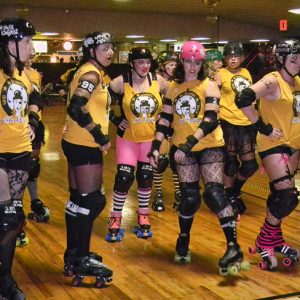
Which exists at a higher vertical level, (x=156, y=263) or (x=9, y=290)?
(x=9, y=290)

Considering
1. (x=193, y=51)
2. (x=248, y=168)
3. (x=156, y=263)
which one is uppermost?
(x=193, y=51)

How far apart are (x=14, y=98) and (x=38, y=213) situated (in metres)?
2.17

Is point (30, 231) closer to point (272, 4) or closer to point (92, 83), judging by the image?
point (92, 83)

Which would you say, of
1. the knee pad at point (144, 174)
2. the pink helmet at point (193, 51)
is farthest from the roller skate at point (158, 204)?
the pink helmet at point (193, 51)

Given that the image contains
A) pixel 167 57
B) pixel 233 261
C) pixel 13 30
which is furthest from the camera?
pixel 167 57

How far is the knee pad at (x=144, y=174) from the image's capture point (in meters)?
4.50

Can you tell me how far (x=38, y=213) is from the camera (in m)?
4.96

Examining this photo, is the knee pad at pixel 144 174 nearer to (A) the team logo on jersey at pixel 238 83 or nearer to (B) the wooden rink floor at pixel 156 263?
(B) the wooden rink floor at pixel 156 263

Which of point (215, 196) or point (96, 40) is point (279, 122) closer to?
point (215, 196)

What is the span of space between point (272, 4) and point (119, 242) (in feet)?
40.0

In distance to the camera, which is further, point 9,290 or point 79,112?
point 79,112

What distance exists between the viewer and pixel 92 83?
333 centimetres

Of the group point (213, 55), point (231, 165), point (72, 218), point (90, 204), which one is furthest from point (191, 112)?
point (213, 55)

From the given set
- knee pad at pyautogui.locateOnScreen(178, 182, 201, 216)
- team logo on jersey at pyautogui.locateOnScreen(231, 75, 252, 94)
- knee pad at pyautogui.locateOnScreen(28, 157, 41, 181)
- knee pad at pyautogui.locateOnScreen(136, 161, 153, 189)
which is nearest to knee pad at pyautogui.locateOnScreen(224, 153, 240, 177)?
team logo on jersey at pyautogui.locateOnScreen(231, 75, 252, 94)
